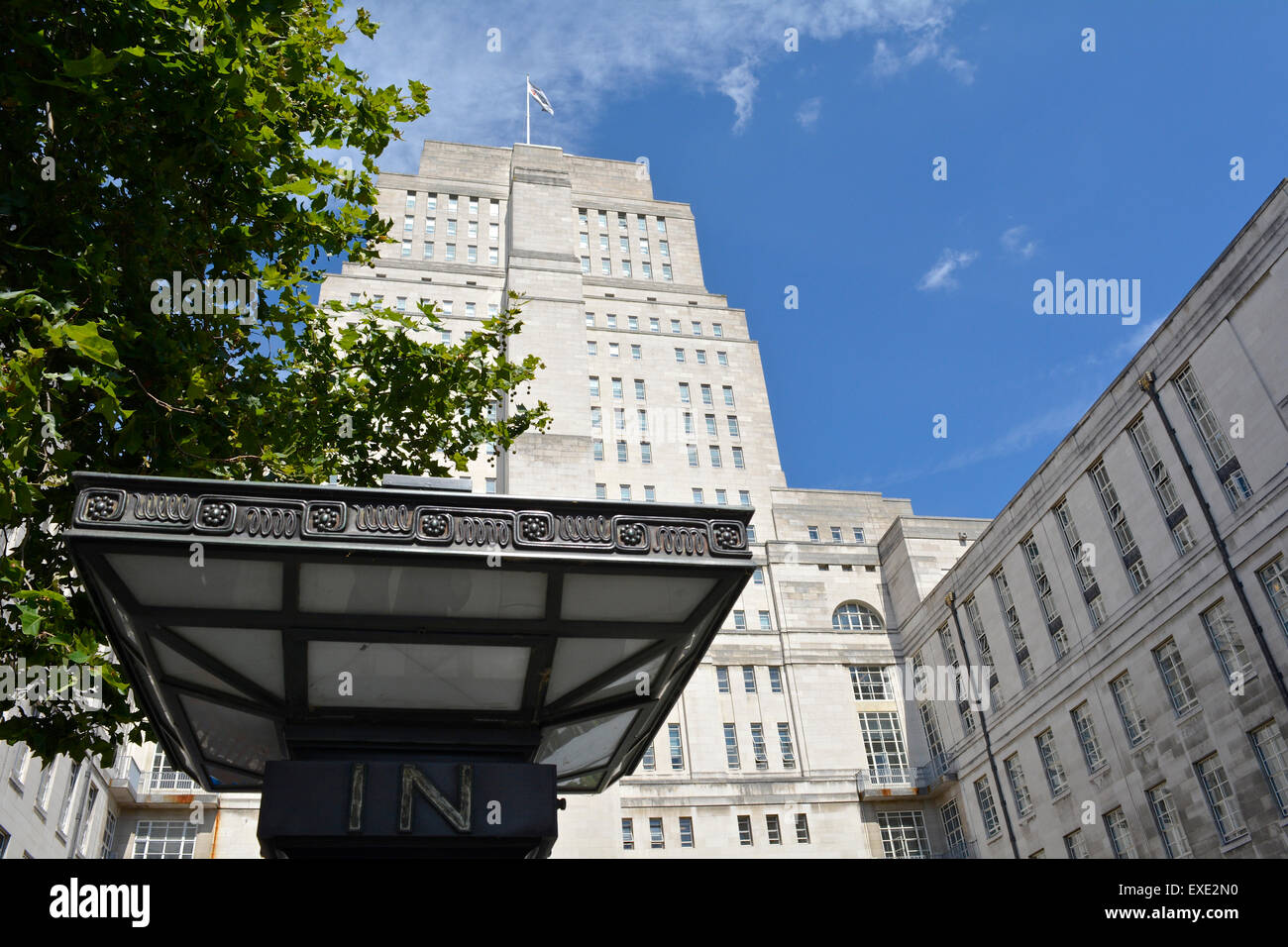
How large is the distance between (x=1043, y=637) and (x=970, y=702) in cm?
892

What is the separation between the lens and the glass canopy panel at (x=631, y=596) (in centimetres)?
496

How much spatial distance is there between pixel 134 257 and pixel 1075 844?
47.7 meters

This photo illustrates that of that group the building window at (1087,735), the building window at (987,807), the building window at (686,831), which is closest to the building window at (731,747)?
the building window at (686,831)

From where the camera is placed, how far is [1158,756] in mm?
39156

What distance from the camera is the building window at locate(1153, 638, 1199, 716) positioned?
38125 millimetres

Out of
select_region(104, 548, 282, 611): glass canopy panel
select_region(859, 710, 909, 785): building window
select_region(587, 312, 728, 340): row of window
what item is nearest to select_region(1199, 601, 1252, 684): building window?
select_region(859, 710, 909, 785): building window

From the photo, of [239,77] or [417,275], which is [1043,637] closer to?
[239,77]

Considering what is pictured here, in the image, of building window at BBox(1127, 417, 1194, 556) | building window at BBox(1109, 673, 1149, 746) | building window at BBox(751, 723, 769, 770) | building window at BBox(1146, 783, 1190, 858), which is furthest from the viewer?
building window at BBox(751, 723, 769, 770)

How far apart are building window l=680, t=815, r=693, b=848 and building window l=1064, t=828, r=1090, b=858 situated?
70.9 ft

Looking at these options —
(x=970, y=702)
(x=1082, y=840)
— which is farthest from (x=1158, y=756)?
(x=970, y=702)

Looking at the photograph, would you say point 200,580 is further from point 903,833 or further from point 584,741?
point 903,833

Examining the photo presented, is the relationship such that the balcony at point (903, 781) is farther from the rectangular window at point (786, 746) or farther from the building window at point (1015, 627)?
the building window at point (1015, 627)

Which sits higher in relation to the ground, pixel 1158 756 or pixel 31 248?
pixel 1158 756

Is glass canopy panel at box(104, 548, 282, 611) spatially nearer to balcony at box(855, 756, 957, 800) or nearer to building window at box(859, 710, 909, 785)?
balcony at box(855, 756, 957, 800)
